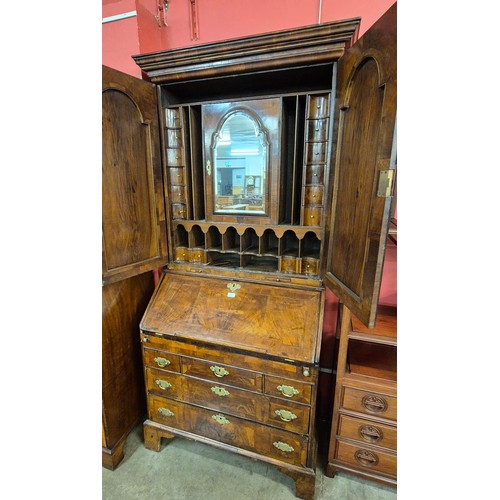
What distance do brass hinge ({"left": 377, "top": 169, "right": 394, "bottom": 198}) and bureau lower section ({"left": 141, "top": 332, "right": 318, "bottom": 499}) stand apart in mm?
773

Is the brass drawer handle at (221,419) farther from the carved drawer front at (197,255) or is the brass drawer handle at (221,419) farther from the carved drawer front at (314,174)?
the carved drawer front at (314,174)

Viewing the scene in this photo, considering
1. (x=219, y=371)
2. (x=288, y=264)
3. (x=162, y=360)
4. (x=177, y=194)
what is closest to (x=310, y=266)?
(x=288, y=264)

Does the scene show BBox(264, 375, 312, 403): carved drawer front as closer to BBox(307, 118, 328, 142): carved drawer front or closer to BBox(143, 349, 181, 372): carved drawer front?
BBox(143, 349, 181, 372): carved drawer front

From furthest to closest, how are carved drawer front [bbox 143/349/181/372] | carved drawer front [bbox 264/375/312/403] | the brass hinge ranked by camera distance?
carved drawer front [bbox 143/349/181/372] < carved drawer front [bbox 264/375/312/403] < the brass hinge

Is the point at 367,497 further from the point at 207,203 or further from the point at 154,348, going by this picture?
the point at 207,203

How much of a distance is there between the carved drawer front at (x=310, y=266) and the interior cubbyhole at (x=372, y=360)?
534 mm

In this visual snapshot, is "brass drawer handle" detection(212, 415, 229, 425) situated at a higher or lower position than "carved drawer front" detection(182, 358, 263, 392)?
lower

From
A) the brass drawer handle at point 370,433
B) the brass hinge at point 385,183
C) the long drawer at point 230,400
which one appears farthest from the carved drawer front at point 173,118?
the brass drawer handle at point 370,433

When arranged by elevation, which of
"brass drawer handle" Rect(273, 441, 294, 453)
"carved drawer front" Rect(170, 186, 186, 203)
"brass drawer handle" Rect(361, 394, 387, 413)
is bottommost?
"brass drawer handle" Rect(273, 441, 294, 453)

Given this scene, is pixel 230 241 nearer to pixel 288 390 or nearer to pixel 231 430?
pixel 288 390

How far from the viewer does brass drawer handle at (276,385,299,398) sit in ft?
3.78

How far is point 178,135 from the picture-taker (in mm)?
1344

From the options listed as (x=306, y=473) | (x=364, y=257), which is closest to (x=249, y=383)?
(x=306, y=473)

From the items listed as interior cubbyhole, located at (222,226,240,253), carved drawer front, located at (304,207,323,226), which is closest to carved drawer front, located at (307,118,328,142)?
carved drawer front, located at (304,207,323,226)
